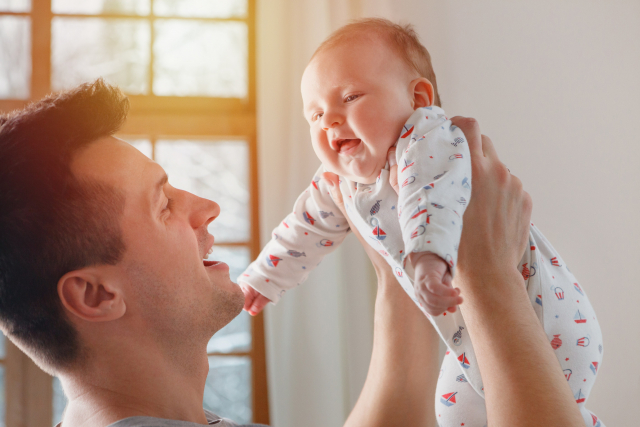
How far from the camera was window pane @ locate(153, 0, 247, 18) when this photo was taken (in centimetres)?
235

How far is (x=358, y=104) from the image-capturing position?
1.08 m

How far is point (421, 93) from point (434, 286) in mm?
598

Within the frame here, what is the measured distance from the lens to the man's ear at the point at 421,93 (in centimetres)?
115

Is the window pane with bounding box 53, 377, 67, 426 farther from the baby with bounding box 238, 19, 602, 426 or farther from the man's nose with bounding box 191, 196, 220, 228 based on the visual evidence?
the baby with bounding box 238, 19, 602, 426

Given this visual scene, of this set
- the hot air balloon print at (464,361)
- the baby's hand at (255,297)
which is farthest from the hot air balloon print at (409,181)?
the baby's hand at (255,297)

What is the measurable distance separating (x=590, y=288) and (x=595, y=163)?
20.1 inches

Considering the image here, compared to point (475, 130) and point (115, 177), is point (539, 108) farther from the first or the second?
point (115, 177)

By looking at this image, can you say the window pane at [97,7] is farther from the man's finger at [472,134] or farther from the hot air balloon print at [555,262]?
the hot air balloon print at [555,262]

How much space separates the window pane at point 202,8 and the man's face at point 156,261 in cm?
161

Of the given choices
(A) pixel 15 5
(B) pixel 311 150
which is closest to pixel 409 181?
(B) pixel 311 150

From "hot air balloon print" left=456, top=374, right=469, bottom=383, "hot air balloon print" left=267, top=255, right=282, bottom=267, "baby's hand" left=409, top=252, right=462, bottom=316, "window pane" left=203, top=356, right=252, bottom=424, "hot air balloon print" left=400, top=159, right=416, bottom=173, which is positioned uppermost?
"hot air balloon print" left=400, top=159, right=416, bottom=173

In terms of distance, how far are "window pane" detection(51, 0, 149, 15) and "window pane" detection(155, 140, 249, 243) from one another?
2.10ft

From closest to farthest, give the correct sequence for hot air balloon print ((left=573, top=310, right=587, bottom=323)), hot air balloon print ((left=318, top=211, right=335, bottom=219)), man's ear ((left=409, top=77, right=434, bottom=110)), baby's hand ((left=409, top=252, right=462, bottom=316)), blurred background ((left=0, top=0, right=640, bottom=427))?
baby's hand ((left=409, top=252, right=462, bottom=316)), hot air balloon print ((left=573, top=310, right=587, bottom=323)), man's ear ((left=409, top=77, right=434, bottom=110)), hot air balloon print ((left=318, top=211, right=335, bottom=219)), blurred background ((left=0, top=0, right=640, bottom=427))

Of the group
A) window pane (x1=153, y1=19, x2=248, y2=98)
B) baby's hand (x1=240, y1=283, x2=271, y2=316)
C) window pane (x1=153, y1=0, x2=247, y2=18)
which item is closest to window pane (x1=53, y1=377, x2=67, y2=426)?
baby's hand (x1=240, y1=283, x2=271, y2=316)
